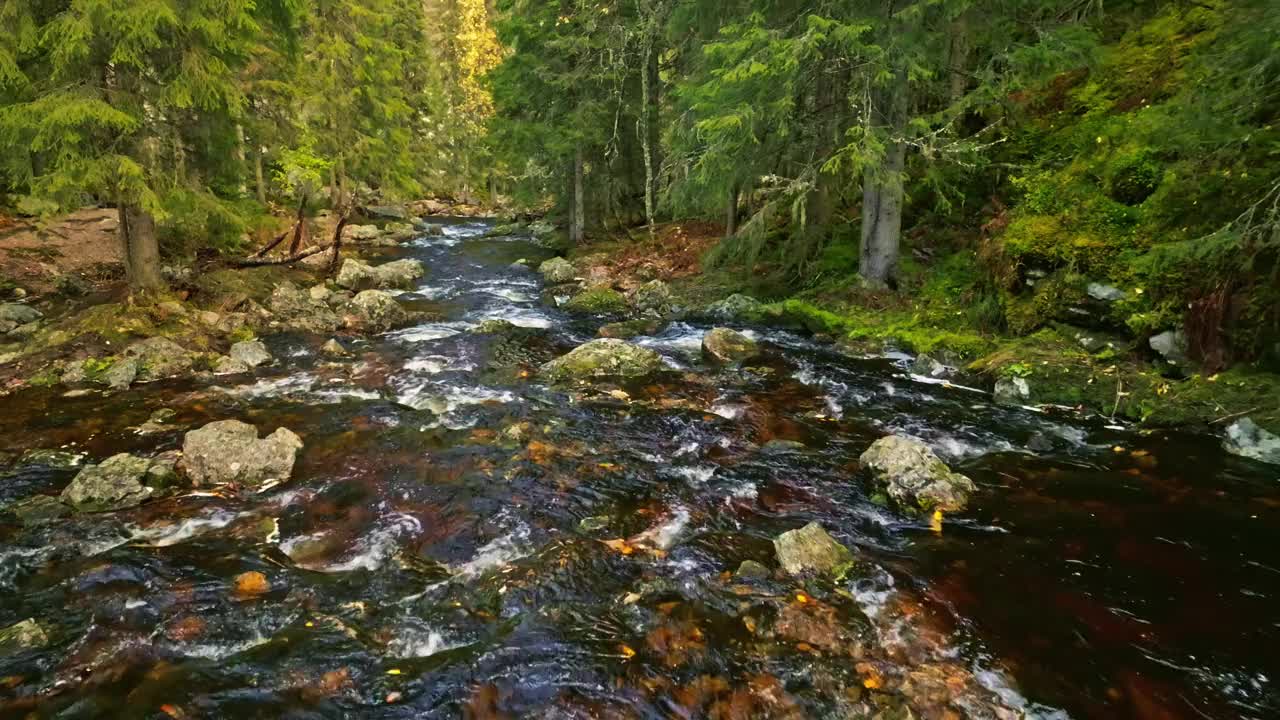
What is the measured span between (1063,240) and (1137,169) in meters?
1.61

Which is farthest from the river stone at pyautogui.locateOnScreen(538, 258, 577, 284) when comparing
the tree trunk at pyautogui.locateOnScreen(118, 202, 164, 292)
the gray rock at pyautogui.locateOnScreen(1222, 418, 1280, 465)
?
the gray rock at pyautogui.locateOnScreen(1222, 418, 1280, 465)

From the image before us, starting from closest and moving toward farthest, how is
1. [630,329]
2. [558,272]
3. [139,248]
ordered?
[139,248], [630,329], [558,272]

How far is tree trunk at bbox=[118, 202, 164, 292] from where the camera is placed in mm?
11844

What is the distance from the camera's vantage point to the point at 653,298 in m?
16.6

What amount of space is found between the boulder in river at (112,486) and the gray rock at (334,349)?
17.6 feet

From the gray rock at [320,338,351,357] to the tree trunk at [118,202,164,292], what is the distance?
3338mm

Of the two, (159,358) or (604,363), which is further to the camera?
(604,363)

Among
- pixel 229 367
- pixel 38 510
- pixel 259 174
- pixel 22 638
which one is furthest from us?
pixel 259 174

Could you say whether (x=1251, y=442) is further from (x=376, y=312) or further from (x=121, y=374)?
(x=121, y=374)

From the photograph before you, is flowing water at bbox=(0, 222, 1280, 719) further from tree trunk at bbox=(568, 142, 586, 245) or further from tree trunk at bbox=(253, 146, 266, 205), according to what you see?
tree trunk at bbox=(253, 146, 266, 205)

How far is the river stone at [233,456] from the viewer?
7.15 metres

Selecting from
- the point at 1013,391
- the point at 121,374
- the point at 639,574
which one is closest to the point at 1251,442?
the point at 1013,391

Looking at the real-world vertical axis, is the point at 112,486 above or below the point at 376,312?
below

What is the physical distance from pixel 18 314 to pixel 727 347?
13.5 m
